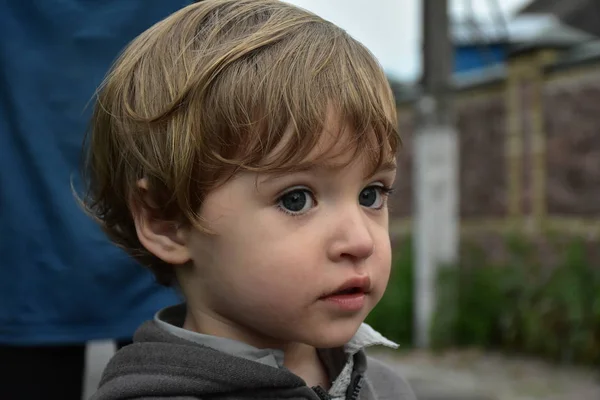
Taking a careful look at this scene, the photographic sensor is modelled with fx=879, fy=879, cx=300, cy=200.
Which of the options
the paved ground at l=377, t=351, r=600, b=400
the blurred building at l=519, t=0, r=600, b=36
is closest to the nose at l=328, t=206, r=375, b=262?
the paved ground at l=377, t=351, r=600, b=400

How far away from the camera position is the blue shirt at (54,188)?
60.6 inches

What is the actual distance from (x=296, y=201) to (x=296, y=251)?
7 cm

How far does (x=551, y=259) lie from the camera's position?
19.7ft

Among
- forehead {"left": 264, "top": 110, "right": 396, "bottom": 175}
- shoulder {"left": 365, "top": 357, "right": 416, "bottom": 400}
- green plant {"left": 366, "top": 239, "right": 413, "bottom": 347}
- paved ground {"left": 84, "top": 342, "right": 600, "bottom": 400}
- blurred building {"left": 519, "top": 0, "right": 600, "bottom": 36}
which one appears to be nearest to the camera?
forehead {"left": 264, "top": 110, "right": 396, "bottom": 175}

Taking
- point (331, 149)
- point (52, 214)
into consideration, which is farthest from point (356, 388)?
point (52, 214)

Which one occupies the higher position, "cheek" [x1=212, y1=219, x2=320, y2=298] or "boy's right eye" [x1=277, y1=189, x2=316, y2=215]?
"boy's right eye" [x1=277, y1=189, x2=316, y2=215]

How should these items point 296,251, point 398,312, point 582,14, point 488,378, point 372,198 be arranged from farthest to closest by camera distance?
point 582,14
point 398,312
point 488,378
point 372,198
point 296,251

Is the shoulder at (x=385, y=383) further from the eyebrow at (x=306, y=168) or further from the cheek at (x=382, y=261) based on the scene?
the eyebrow at (x=306, y=168)

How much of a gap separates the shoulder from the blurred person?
0.42 metres

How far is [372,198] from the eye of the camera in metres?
1.25

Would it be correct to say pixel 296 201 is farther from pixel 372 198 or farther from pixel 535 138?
pixel 535 138

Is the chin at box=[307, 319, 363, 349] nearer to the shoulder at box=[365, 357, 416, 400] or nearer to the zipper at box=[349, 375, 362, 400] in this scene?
the zipper at box=[349, 375, 362, 400]

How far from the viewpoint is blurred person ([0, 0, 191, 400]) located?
5.05 ft

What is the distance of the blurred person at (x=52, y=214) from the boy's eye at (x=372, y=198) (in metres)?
0.52
